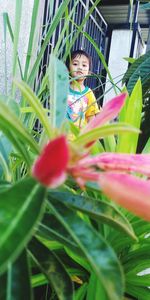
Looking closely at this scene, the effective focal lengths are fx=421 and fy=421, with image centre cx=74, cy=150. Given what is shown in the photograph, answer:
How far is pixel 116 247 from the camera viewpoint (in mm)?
843

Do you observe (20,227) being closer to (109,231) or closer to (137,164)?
(137,164)

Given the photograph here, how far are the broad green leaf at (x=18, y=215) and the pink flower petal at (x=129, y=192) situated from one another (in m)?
0.05

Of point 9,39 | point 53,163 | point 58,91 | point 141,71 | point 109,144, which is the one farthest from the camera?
point 9,39

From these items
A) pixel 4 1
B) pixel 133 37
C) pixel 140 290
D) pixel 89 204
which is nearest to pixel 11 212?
pixel 89 204

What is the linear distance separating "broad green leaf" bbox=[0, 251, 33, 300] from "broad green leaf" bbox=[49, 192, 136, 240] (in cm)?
7

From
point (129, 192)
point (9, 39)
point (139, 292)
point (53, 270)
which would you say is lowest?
point (139, 292)

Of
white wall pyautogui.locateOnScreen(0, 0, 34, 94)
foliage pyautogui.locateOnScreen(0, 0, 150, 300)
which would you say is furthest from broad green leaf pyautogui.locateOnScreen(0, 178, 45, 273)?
white wall pyautogui.locateOnScreen(0, 0, 34, 94)

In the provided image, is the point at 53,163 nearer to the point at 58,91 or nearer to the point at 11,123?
the point at 11,123

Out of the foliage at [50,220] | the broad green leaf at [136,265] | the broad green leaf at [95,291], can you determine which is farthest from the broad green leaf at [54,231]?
the broad green leaf at [136,265]

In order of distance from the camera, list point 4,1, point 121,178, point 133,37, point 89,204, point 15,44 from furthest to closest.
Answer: point 133,37 < point 4,1 < point 15,44 < point 89,204 < point 121,178

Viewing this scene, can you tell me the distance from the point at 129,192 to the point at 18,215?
0.08 meters

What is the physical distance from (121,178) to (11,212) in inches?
3.2

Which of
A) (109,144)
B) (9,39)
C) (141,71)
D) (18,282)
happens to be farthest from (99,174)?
(9,39)

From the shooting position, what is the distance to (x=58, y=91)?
508 millimetres
